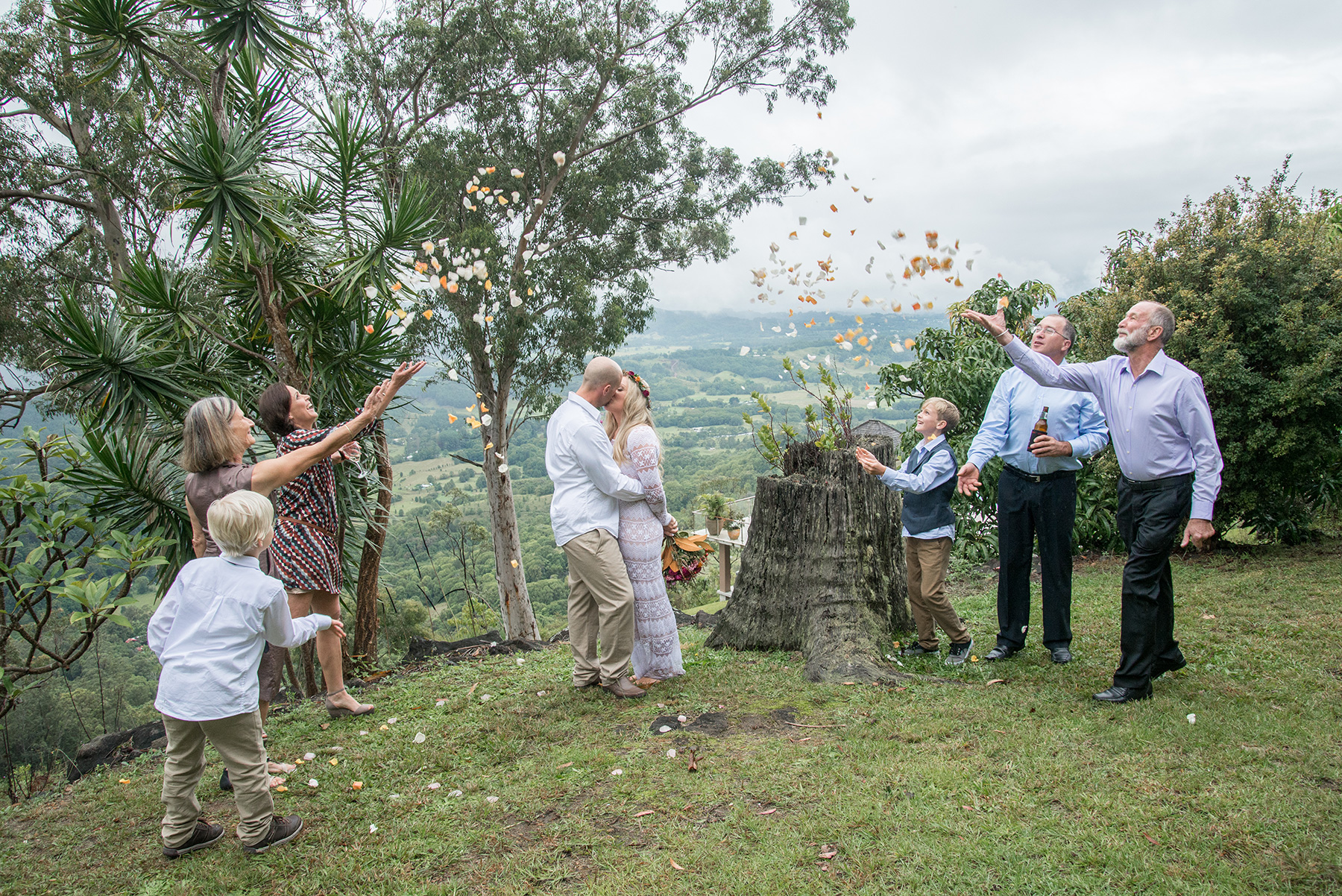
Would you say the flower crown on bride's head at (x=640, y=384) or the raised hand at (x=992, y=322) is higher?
the raised hand at (x=992, y=322)

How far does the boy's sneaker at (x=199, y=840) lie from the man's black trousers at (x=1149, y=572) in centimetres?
447

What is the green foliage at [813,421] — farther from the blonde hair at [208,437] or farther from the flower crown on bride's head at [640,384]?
the blonde hair at [208,437]

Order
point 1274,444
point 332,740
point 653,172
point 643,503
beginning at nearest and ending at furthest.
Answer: point 332,740 < point 643,503 < point 1274,444 < point 653,172

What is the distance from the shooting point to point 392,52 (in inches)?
505

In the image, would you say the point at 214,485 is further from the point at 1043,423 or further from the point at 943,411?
the point at 1043,423

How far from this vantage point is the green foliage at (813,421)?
598cm

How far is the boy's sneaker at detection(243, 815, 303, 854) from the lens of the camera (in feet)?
10.1

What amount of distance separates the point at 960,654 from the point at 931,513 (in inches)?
39.6

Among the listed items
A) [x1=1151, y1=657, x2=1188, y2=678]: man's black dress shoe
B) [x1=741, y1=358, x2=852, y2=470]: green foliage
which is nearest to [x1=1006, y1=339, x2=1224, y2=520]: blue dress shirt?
[x1=1151, y1=657, x2=1188, y2=678]: man's black dress shoe

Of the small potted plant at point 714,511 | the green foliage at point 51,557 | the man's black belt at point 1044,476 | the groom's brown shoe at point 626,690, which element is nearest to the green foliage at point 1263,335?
the man's black belt at point 1044,476

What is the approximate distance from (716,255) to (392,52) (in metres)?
6.76

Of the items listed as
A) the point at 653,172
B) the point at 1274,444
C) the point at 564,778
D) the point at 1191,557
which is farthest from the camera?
the point at 653,172

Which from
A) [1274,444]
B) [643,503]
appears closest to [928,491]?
[643,503]

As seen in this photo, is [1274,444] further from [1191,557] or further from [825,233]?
[825,233]
